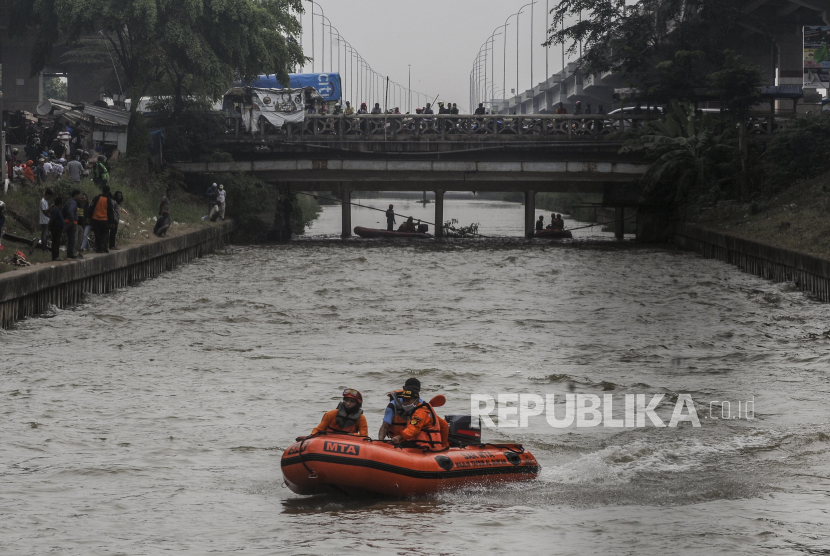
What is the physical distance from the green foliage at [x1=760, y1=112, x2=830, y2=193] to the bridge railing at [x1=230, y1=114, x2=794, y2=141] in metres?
4.48

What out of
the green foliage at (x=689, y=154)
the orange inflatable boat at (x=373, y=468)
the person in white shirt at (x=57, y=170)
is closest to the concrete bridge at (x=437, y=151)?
the green foliage at (x=689, y=154)

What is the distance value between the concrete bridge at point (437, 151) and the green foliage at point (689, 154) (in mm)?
1841

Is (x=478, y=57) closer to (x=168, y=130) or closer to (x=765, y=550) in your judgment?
(x=168, y=130)

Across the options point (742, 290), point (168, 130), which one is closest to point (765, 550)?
point (742, 290)

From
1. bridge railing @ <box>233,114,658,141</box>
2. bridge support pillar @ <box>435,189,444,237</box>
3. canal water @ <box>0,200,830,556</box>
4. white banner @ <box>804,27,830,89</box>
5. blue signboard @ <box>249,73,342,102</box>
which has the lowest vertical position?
canal water @ <box>0,200,830,556</box>

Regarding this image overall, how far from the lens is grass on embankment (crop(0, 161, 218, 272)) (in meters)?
29.4

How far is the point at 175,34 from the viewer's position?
43344 mm

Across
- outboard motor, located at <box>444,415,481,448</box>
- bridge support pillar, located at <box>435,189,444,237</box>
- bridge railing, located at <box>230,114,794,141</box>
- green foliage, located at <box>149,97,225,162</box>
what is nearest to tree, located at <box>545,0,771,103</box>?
bridge railing, located at <box>230,114,794,141</box>

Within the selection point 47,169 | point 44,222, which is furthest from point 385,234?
point 44,222

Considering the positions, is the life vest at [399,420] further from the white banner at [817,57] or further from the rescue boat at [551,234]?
the white banner at [817,57]

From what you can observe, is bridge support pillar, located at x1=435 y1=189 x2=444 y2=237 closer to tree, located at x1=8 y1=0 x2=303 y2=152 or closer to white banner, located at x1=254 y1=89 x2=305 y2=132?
white banner, located at x1=254 y1=89 x2=305 y2=132

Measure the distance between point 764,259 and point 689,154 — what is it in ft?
40.4

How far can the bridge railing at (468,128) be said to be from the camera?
48344mm

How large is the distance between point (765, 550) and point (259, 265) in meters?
29.2
